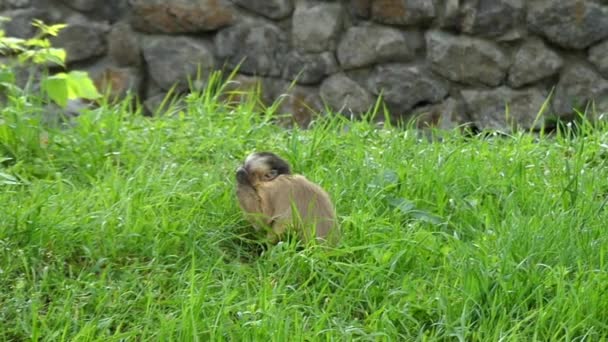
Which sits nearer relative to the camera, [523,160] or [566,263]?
[566,263]

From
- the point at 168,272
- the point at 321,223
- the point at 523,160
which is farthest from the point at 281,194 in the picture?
the point at 523,160

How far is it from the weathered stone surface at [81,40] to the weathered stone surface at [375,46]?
5.25ft

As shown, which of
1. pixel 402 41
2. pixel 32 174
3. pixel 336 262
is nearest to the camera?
pixel 336 262

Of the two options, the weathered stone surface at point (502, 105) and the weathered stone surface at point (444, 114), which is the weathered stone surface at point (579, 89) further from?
the weathered stone surface at point (444, 114)

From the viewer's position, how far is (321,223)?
11.8 feet

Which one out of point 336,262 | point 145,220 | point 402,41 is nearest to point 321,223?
point 336,262

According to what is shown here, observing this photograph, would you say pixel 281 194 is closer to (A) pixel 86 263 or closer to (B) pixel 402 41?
(A) pixel 86 263

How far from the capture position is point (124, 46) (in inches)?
271

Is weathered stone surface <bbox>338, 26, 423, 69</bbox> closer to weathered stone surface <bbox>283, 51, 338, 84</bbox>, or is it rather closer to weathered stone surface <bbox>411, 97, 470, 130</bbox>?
weathered stone surface <bbox>283, 51, 338, 84</bbox>

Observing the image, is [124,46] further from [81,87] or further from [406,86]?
[81,87]

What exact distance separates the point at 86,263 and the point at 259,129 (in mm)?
1462

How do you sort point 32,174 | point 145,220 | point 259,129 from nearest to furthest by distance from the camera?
point 145,220 < point 32,174 < point 259,129

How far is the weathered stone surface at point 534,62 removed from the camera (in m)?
6.21

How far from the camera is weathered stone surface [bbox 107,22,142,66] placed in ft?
22.5
